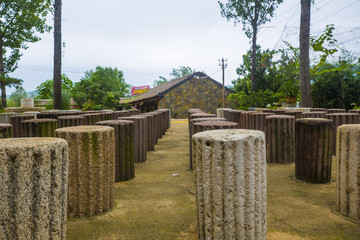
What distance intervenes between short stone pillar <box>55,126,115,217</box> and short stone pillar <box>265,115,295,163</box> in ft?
11.3

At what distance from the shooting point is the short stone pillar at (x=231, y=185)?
2.06 m

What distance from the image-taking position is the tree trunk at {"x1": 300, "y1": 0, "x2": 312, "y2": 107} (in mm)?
10203

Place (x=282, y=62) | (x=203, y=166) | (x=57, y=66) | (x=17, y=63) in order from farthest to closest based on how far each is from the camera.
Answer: (x=17, y=63)
(x=282, y=62)
(x=57, y=66)
(x=203, y=166)

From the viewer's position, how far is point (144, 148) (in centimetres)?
562

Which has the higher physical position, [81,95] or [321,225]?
[81,95]

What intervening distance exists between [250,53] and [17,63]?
801 inches

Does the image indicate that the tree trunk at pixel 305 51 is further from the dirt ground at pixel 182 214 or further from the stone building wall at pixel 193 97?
the stone building wall at pixel 193 97

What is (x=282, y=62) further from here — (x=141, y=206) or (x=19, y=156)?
(x=19, y=156)

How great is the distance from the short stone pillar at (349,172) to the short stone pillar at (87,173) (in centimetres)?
256

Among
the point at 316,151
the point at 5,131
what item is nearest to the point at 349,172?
the point at 316,151

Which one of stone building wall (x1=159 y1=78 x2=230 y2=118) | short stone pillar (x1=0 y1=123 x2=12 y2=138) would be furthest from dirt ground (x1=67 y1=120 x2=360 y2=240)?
stone building wall (x1=159 y1=78 x2=230 y2=118)

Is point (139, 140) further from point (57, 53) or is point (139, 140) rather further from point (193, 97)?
point (193, 97)

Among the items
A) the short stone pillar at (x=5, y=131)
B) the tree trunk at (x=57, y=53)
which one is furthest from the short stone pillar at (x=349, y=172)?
the tree trunk at (x=57, y=53)

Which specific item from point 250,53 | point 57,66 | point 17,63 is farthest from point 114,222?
point 17,63
